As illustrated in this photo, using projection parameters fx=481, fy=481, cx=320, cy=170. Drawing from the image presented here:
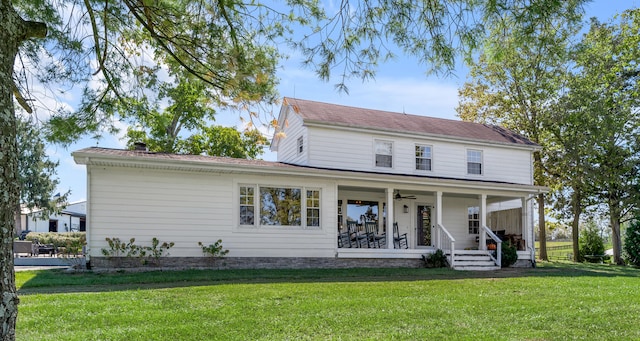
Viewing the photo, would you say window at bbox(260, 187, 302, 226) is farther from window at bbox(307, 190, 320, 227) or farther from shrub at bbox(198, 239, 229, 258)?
shrub at bbox(198, 239, 229, 258)

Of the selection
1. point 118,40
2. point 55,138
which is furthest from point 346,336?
point 118,40

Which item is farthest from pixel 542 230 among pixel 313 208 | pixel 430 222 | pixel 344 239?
pixel 313 208

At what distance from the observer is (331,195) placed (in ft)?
48.7

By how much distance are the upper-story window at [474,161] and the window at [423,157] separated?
1.85 meters

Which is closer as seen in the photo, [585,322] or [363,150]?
[585,322]

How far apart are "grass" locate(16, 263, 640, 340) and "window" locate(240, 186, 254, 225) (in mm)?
3696

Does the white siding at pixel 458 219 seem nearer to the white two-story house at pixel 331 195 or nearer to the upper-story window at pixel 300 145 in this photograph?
the white two-story house at pixel 331 195

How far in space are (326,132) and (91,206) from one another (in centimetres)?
794

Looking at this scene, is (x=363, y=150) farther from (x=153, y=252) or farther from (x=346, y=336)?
(x=346, y=336)

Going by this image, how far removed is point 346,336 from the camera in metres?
5.54

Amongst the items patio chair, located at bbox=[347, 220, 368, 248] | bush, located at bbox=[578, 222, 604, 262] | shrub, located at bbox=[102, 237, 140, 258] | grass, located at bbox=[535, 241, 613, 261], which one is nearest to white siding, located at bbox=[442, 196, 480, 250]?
patio chair, located at bbox=[347, 220, 368, 248]

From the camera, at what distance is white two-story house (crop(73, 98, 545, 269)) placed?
12609 mm

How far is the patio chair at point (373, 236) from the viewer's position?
52.3 ft

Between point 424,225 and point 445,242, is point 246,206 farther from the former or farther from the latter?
point 424,225
